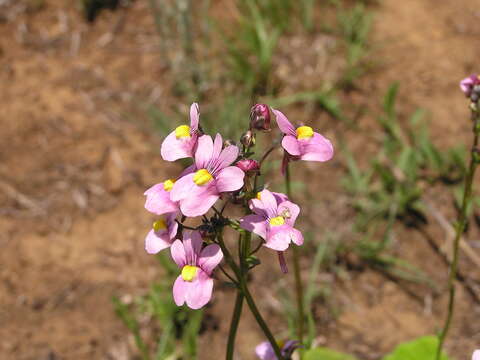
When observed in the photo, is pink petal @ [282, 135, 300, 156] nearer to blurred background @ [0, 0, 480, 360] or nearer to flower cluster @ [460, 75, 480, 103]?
flower cluster @ [460, 75, 480, 103]

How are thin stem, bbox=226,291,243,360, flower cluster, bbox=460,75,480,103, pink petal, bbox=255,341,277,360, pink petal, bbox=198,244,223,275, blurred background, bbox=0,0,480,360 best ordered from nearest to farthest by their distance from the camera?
pink petal, bbox=198,244,223,275 < thin stem, bbox=226,291,243,360 < flower cluster, bbox=460,75,480,103 < pink petal, bbox=255,341,277,360 < blurred background, bbox=0,0,480,360

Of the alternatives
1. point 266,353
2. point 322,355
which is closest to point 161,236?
point 266,353

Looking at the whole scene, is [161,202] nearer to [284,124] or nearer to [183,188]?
[183,188]

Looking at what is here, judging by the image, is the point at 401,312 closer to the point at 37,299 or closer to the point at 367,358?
the point at 367,358

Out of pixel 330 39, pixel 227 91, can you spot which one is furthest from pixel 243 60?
pixel 330 39

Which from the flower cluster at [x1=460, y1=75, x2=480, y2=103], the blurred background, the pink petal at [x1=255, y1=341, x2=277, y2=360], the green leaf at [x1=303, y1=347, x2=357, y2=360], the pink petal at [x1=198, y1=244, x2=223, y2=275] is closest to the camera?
the pink petal at [x1=198, y1=244, x2=223, y2=275]

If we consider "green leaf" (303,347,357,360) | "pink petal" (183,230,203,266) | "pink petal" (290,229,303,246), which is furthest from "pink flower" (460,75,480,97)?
"green leaf" (303,347,357,360)

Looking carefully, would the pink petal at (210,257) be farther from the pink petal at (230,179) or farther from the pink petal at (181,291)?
the pink petal at (230,179)
